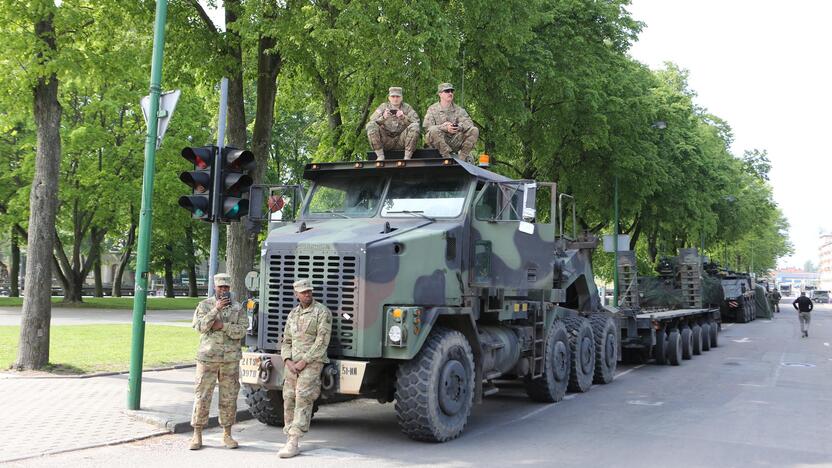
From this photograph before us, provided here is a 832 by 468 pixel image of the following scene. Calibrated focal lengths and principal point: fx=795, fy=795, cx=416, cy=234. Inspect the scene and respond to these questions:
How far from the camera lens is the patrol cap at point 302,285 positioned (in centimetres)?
784

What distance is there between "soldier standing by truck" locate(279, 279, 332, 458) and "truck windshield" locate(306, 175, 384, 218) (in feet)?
6.34

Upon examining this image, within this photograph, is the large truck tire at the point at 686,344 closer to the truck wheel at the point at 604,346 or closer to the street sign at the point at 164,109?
the truck wheel at the point at 604,346

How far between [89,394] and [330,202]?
4312 mm

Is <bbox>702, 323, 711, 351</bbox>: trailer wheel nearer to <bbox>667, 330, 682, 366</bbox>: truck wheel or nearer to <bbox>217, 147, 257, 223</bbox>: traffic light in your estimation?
<bbox>667, 330, 682, 366</bbox>: truck wheel

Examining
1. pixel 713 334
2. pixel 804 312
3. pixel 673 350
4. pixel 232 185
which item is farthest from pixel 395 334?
pixel 804 312

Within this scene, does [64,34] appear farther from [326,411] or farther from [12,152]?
[12,152]

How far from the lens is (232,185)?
31.1 feet

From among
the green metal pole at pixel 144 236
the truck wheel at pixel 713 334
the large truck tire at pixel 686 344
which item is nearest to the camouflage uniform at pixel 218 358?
the green metal pole at pixel 144 236

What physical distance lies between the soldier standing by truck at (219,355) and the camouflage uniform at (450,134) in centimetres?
386

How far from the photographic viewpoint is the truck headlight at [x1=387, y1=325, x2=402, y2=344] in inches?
316

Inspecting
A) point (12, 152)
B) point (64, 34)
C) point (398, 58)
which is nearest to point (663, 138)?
point (398, 58)

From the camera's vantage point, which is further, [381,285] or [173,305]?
[173,305]

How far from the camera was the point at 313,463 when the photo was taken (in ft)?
24.3

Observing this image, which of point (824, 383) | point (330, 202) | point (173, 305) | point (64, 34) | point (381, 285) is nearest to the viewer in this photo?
point (381, 285)
